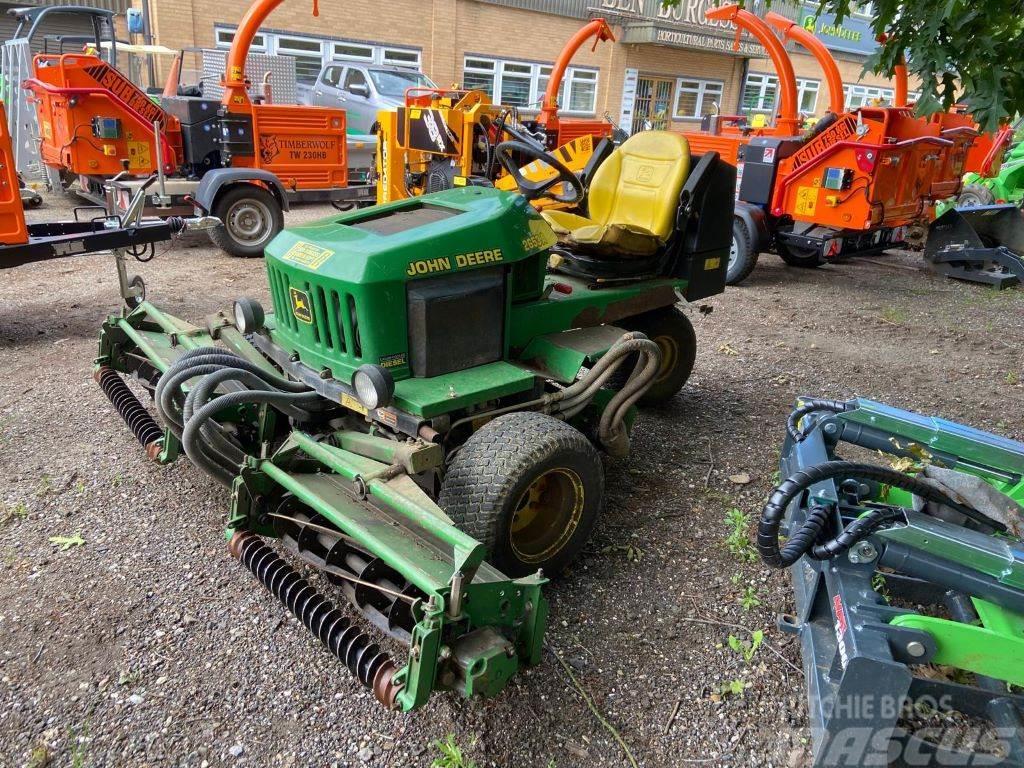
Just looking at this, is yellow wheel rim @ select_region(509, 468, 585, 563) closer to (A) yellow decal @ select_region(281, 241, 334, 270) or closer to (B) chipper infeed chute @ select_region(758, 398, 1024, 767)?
(B) chipper infeed chute @ select_region(758, 398, 1024, 767)

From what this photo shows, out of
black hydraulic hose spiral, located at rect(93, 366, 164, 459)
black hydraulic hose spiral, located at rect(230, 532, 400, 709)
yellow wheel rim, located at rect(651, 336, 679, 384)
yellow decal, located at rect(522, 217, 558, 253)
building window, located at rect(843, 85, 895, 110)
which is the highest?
building window, located at rect(843, 85, 895, 110)

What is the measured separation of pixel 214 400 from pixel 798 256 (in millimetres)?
7991

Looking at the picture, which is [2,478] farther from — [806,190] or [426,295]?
[806,190]

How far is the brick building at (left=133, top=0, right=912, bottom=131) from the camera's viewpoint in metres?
16.7

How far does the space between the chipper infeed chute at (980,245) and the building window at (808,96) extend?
68.5 ft

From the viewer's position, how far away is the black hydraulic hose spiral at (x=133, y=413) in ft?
11.6

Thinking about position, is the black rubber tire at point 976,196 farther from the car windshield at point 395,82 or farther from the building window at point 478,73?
the building window at point 478,73

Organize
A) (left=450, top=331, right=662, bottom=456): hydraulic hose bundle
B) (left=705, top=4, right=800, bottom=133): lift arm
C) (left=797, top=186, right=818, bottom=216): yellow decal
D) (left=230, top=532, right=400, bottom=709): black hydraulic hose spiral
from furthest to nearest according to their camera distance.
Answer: (left=705, top=4, right=800, bottom=133): lift arm → (left=797, top=186, right=818, bottom=216): yellow decal → (left=450, top=331, right=662, bottom=456): hydraulic hose bundle → (left=230, top=532, right=400, bottom=709): black hydraulic hose spiral

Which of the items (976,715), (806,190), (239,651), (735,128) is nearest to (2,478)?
(239,651)

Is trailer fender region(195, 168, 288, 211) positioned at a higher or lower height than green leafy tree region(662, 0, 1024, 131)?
lower

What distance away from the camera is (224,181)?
26.2ft

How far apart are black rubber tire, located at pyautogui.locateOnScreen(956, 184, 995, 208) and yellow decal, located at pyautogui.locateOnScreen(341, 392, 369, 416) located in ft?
37.7

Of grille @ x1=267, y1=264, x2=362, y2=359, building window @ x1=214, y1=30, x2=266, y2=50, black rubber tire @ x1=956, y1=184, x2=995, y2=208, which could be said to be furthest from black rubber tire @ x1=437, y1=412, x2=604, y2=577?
building window @ x1=214, y1=30, x2=266, y2=50

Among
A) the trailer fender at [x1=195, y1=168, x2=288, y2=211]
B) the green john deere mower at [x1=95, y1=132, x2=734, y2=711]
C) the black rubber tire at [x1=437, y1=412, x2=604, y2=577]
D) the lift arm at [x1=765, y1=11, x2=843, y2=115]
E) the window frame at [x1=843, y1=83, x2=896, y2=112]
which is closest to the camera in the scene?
the green john deere mower at [x1=95, y1=132, x2=734, y2=711]
